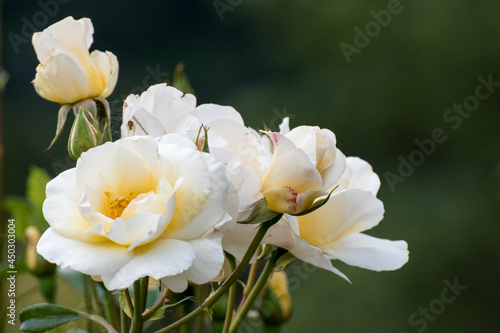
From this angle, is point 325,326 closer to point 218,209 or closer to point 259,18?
point 259,18

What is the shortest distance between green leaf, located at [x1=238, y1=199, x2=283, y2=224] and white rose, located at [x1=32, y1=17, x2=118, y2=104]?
0.15 meters

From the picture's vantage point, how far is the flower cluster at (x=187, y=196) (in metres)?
0.29

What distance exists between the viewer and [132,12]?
5516mm

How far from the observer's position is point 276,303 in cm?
59

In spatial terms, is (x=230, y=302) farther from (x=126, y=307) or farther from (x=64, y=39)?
(x=64, y=39)

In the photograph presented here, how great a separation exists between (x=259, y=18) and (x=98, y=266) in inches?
184

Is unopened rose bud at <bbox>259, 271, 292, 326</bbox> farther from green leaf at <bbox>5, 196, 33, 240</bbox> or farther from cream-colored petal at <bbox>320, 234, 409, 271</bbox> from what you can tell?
green leaf at <bbox>5, 196, 33, 240</bbox>

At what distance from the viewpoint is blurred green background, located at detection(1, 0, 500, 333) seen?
125 inches

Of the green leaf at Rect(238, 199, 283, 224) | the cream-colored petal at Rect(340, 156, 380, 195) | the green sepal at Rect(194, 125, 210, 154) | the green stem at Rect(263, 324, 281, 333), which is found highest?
the cream-colored petal at Rect(340, 156, 380, 195)

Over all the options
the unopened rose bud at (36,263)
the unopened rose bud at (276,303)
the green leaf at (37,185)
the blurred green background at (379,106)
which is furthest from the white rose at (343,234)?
the blurred green background at (379,106)

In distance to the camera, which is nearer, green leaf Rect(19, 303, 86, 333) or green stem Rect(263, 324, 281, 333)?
green leaf Rect(19, 303, 86, 333)

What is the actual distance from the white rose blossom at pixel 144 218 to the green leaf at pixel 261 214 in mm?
32

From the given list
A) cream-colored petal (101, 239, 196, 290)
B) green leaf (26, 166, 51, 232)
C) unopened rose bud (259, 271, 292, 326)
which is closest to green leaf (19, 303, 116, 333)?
cream-colored petal (101, 239, 196, 290)

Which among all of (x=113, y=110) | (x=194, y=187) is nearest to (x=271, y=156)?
(x=194, y=187)
